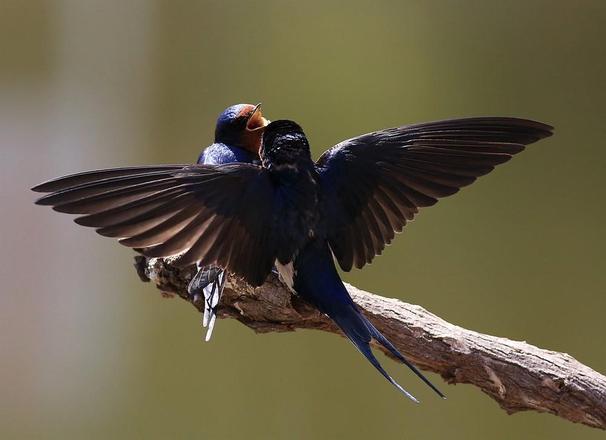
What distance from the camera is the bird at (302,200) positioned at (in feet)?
3.35

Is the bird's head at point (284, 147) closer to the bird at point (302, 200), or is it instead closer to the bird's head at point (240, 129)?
the bird at point (302, 200)

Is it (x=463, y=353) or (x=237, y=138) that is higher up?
(x=237, y=138)

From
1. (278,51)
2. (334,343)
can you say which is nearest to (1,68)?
(278,51)

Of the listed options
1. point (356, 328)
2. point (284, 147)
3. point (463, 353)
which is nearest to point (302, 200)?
point (284, 147)

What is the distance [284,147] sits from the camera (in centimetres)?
120

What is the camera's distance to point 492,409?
6.75 ft

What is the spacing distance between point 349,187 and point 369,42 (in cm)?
94

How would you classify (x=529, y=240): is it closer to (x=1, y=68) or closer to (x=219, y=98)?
(x=219, y=98)

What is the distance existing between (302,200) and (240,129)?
46 cm

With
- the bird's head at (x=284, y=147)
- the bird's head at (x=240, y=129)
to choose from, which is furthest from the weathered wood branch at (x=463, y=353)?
the bird's head at (x=240, y=129)

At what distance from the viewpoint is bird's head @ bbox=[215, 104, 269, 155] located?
161 cm

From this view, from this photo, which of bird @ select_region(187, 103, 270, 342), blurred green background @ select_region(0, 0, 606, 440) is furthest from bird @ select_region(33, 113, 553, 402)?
blurred green background @ select_region(0, 0, 606, 440)

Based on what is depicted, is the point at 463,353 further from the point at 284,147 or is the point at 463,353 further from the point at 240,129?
the point at 240,129

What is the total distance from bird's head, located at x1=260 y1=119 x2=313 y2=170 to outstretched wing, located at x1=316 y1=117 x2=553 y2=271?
5cm
